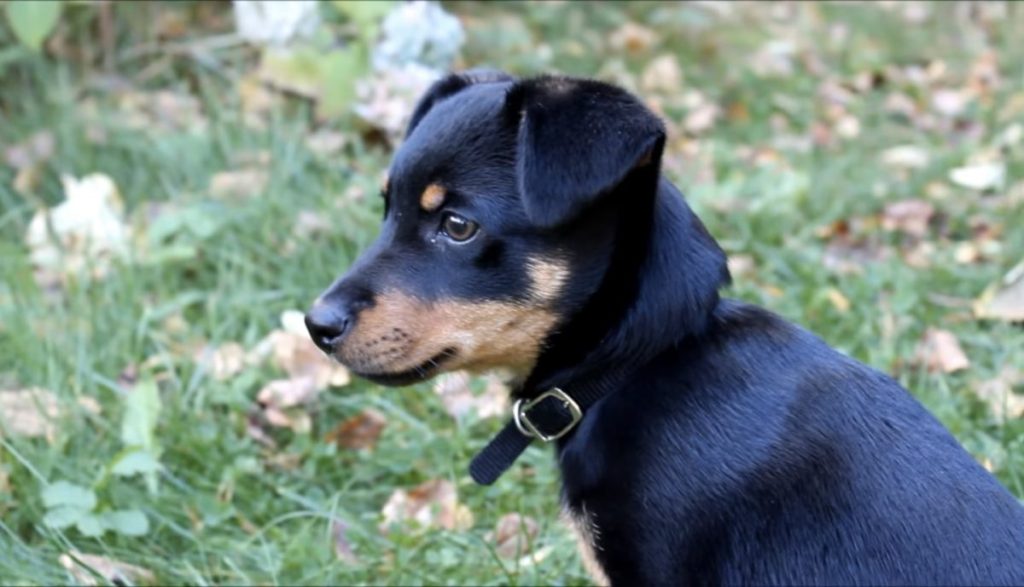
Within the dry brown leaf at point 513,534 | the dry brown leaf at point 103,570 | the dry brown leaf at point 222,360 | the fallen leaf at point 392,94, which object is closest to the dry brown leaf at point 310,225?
the fallen leaf at point 392,94

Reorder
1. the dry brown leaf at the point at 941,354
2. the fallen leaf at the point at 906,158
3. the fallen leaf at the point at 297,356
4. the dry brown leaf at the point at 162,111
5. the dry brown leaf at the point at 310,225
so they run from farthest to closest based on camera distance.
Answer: the fallen leaf at the point at 906,158
the dry brown leaf at the point at 162,111
the dry brown leaf at the point at 310,225
the dry brown leaf at the point at 941,354
the fallen leaf at the point at 297,356

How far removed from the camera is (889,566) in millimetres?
2414

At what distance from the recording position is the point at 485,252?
9.05ft

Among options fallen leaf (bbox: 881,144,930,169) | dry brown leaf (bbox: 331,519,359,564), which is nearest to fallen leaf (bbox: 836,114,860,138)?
fallen leaf (bbox: 881,144,930,169)

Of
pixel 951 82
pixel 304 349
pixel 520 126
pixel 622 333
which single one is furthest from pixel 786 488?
pixel 951 82

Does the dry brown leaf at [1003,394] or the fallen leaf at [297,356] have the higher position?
the dry brown leaf at [1003,394]

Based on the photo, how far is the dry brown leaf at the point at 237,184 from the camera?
5352mm

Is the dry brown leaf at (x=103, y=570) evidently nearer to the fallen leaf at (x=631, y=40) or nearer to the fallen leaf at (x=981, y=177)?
the fallen leaf at (x=981, y=177)

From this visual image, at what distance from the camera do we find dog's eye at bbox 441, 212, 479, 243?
9.11 ft

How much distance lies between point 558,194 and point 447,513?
1414 millimetres

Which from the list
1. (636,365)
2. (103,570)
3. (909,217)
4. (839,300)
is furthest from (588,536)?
(909,217)

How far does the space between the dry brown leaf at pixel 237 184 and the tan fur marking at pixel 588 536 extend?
2934 millimetres

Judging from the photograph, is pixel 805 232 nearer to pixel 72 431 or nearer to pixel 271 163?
pixel 271 163

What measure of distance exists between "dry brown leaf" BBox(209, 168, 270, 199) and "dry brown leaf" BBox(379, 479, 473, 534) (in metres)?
1.96
